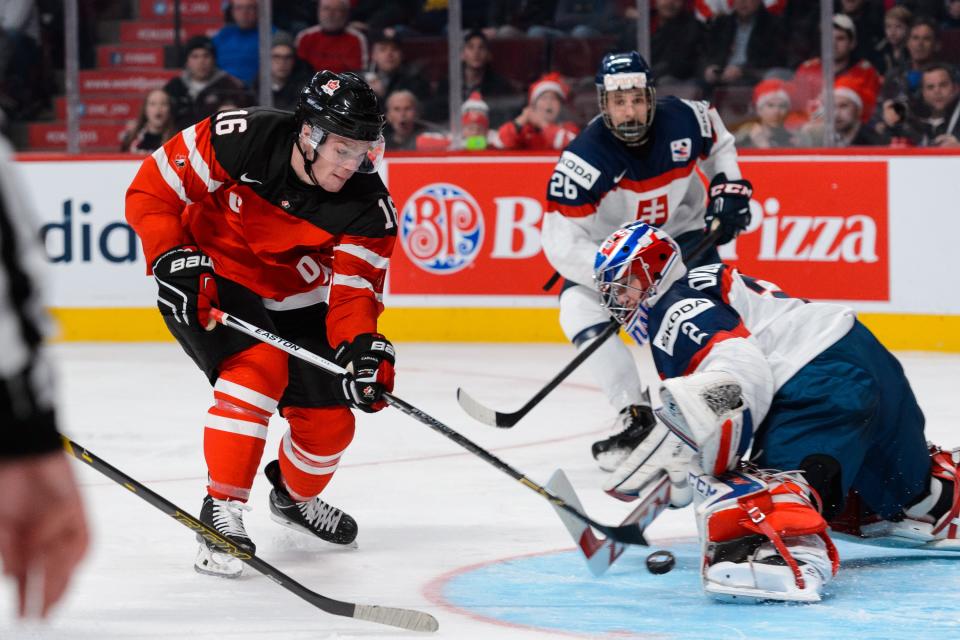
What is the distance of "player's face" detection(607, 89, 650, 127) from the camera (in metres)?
4.36

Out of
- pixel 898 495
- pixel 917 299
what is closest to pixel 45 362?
→ pixel 898 495

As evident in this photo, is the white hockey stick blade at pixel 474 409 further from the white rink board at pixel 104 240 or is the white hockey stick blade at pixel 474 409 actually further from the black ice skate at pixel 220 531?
the white rink board at pixel 104 240

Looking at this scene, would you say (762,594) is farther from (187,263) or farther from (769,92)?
(769,92)

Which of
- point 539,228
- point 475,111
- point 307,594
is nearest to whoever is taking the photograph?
point 307,594

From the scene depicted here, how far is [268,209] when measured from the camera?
10.7ft

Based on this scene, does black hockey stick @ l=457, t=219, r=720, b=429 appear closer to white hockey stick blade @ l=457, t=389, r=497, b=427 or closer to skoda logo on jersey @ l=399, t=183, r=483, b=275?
white hockey stick blade @ l=457, t=389, r=497, b=427

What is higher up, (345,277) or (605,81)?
(605,81)

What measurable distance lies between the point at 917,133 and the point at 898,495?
353cm

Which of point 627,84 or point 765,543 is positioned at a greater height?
point 627,84

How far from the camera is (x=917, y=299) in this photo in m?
6.19

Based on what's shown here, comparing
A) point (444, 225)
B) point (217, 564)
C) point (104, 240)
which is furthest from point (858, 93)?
point (217, 564)

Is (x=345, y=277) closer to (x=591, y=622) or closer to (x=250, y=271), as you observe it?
(x=250, y=271)

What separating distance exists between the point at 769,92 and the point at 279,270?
3771mm

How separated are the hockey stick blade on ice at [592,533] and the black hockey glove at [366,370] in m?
0.39
